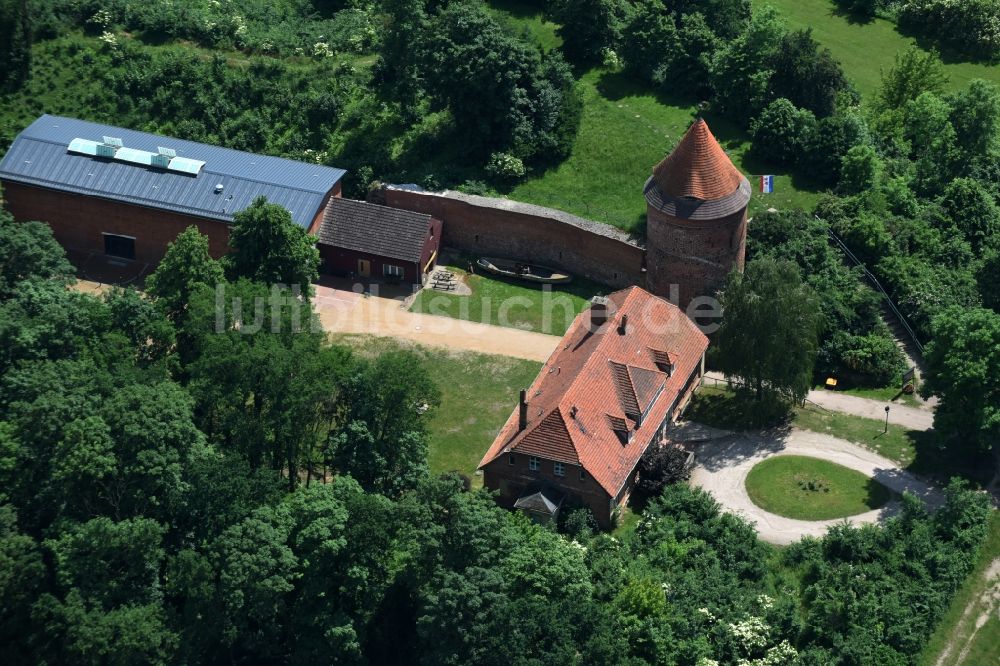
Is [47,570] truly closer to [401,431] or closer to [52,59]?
[401,431]

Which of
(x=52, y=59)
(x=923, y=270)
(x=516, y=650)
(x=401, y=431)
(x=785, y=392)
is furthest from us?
(x=52, y=59)

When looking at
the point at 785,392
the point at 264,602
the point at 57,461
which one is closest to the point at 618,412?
the point at 785,392

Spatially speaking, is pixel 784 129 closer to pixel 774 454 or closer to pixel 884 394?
pixel 884 394

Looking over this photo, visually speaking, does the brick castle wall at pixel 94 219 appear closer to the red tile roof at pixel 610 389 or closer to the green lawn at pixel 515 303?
the green lawn at pixel 515 303

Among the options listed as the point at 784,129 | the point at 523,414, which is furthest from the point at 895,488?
the point at 784,129

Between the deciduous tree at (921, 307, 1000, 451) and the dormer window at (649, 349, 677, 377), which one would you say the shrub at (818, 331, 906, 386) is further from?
the dormer window at (649, 349, 677, 377)
